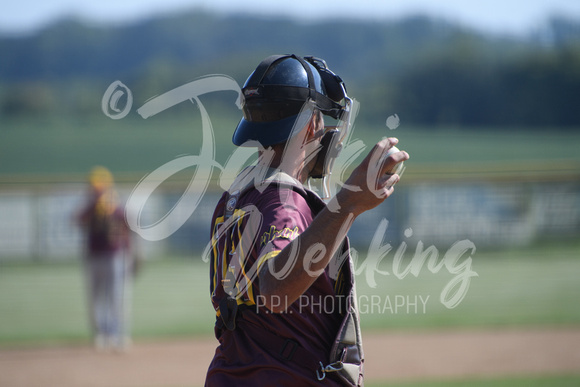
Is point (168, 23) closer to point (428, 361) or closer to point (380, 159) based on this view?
point (428, 361)

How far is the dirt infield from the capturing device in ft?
24.3

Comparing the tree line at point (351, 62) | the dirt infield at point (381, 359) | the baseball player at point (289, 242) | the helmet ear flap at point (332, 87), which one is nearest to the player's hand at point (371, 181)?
the baseball player at point (289, 242)

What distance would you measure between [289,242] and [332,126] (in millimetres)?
649

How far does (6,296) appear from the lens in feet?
43.4

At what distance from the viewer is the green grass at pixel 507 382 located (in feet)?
21.4

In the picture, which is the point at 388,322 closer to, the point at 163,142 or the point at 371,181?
the point at 371,181

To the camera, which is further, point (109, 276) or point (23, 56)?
point (23, 56)

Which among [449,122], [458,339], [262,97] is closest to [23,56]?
[449,122]

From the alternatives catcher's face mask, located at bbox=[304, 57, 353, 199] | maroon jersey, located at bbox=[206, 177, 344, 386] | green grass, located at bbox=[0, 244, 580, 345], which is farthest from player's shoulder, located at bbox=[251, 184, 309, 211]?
green grass, located at bbox=[0, 244, 580, 345]

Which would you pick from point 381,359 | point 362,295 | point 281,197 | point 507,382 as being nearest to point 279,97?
point 281,197

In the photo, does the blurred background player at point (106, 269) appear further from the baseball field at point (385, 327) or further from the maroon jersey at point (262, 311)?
the maroon jersey at point (262, 311)

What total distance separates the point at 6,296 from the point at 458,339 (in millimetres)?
9058

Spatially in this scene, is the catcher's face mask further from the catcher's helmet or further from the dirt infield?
the dirt infield

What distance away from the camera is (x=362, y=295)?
11727 millimetres
